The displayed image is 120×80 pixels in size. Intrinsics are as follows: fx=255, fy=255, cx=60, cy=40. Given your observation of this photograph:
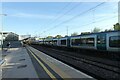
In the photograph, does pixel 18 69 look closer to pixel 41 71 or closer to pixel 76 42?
pixel 41 71

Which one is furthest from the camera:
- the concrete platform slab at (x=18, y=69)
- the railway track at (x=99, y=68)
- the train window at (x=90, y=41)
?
the train window at (x=90, y=41)

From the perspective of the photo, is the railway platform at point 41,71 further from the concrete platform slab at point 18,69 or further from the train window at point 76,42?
the train window at point 76,42

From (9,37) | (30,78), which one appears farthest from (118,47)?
(9,37)

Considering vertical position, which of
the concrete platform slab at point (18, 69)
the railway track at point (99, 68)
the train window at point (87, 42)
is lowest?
the railway track at point (99, 68)

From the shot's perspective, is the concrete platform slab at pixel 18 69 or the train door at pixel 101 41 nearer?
the concrete platform slab at pixel 18 69

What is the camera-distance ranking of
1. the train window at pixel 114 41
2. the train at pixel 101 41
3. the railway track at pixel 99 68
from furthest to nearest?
1. the train at pixel 101 41
2. the train window at pixel 114 41
3. the railway track at pixel 99 68

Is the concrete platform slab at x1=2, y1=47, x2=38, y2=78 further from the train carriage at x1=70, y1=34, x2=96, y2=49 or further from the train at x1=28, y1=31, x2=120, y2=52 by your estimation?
the train carriage at x1=70, y1=34, x2=96, y2=49

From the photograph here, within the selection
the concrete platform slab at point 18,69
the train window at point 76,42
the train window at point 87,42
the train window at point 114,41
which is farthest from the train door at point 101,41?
the train window at point 76,42

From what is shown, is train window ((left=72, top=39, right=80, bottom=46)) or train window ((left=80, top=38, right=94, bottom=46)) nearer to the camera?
train window ((left=80, top=38, right=94, bottom=46))

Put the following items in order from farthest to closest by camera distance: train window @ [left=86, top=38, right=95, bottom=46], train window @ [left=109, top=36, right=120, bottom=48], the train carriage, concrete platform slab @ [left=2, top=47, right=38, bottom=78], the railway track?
train window @ [left=86, top=38, right=95, bottom=46], the train carriage, train window @ [left=109, top=36, right=120, bottom=48], the railway track, concrete platform slab @ [left=2, top=47, right=38, bottom=78]

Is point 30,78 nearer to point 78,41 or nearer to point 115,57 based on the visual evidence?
point 115,57

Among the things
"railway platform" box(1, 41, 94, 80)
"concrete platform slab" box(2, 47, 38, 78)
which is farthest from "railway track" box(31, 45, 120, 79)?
"concrete platform slab" box(2, 47, 38, 78)

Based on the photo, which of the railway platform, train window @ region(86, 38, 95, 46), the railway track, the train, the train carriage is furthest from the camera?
train window @ region(86, 38, 95, 46)

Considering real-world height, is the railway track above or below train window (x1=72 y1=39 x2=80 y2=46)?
below
